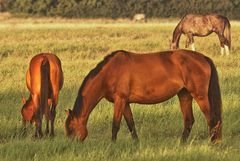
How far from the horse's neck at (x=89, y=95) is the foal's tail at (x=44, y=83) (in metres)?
0.93

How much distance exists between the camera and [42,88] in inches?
376

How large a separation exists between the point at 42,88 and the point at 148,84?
1.83 meters

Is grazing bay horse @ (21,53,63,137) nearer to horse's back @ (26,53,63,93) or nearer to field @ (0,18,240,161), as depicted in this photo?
horse's back @ (26,53,63,93)

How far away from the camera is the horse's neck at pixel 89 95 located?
8.66m

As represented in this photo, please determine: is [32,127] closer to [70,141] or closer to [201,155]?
[70,141]

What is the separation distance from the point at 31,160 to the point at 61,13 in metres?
67.8

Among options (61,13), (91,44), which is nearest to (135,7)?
(61,13)

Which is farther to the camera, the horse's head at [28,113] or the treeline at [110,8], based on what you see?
the treeline at [110,8]

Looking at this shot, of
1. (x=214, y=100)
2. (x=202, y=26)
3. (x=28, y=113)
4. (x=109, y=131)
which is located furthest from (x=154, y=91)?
(x=202, y=26)

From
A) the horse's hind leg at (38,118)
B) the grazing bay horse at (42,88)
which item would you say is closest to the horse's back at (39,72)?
the grazing bay horse at (42,88)

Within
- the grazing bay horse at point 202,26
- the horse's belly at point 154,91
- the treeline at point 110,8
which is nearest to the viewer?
the horse's belly at point 154,91

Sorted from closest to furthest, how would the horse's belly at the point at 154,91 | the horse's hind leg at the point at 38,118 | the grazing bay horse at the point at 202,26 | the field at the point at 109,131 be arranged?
the field at the point at 109,131
the horse's belly at the point at 154,91
the horse's hind leg at the point at 38,118
the grazing bay horse at the point at 202,26

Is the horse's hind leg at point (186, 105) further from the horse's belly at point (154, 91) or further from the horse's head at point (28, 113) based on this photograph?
the horse's head at point (28, 113)

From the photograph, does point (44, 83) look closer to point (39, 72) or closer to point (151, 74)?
point (39, 72)
